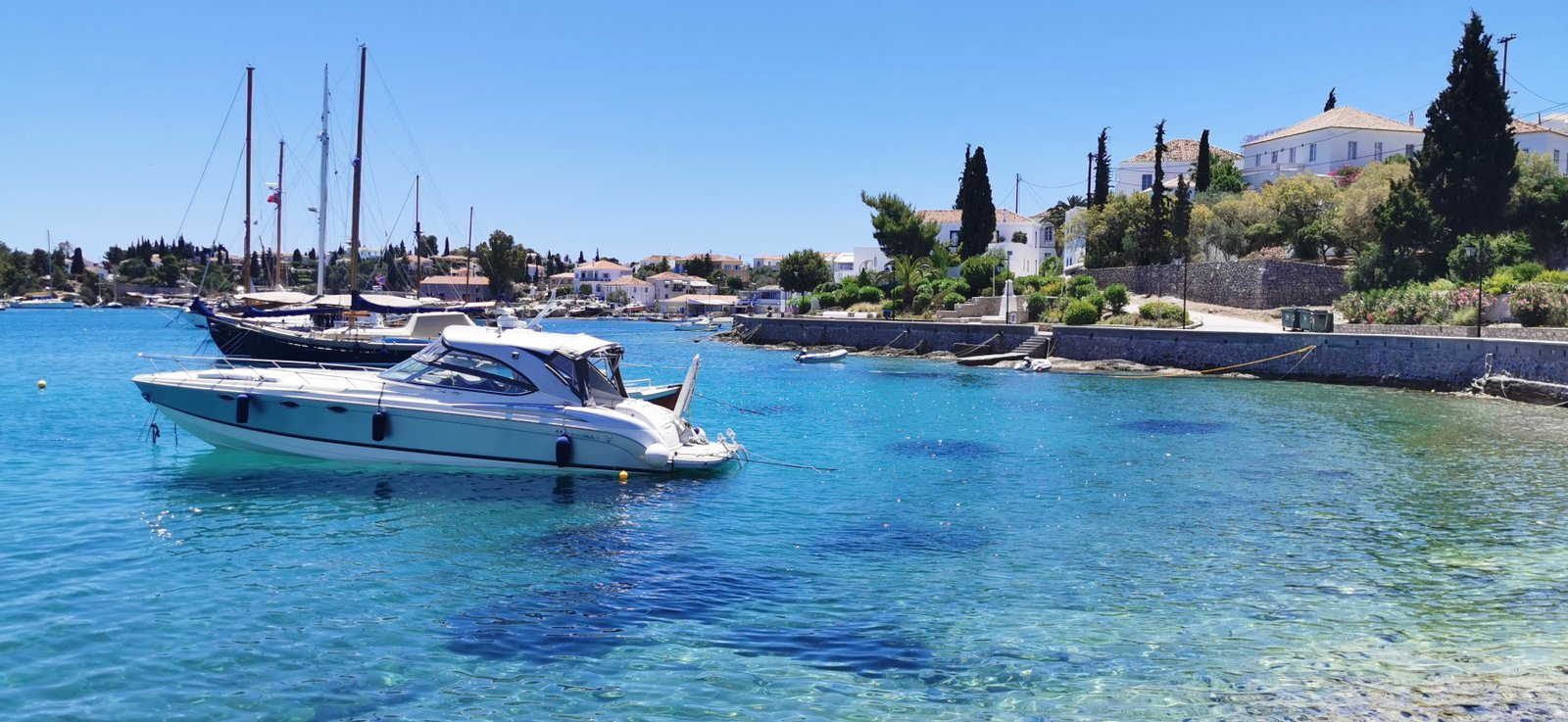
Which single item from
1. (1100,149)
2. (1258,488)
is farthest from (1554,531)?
(1100,149)

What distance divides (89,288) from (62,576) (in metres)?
189

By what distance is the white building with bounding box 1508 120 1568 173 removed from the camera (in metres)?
67.3

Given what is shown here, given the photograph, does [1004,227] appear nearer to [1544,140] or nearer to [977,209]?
[977,209]

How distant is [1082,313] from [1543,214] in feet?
72.0

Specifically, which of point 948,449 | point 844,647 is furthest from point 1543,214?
point 844,647

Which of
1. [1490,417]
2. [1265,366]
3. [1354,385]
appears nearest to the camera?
[1490,417]

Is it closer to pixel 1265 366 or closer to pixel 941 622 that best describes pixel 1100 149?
pixel 1265 366

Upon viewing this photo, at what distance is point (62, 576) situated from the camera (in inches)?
455

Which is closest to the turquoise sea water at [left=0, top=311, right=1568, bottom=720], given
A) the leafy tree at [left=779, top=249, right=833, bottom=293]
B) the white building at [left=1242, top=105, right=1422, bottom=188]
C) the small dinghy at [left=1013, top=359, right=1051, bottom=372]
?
the small dinghy at [left=1013, top=359, right=1051, bottom=372]

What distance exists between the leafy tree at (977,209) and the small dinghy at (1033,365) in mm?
28713

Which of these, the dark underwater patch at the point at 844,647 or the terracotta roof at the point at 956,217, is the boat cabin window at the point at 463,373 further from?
the terracotta roof at the point at 956,217

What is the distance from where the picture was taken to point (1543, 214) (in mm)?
49250

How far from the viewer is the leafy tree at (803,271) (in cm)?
10762

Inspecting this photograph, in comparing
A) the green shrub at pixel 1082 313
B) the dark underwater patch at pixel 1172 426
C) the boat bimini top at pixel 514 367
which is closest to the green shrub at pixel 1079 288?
the green shrub at pixel 1082 313
